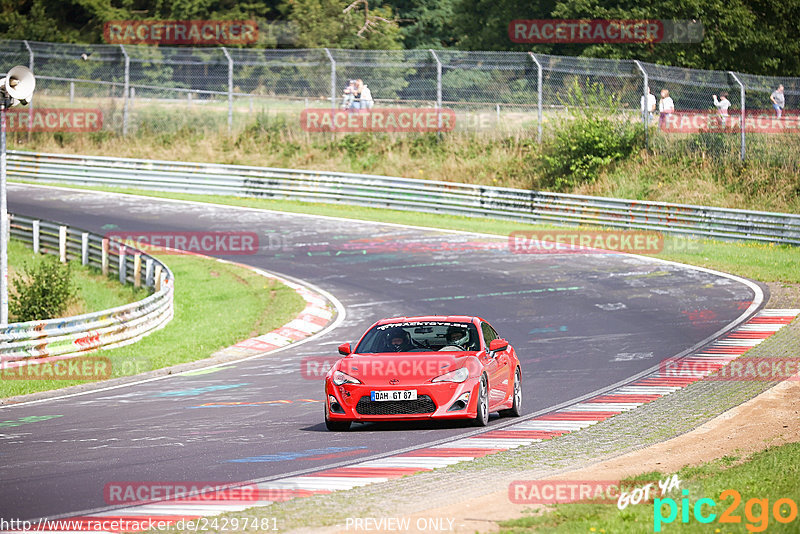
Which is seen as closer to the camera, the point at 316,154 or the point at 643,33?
the point at 316,154

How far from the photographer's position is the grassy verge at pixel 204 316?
60.8 ft

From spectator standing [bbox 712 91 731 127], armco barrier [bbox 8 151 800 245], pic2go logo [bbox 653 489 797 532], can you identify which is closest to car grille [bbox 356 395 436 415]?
pic2go logo [bbox 653 489 797 532]

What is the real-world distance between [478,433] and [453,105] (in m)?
27.4

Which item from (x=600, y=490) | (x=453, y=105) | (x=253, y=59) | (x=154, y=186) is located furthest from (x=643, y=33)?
(x=600, y=490)

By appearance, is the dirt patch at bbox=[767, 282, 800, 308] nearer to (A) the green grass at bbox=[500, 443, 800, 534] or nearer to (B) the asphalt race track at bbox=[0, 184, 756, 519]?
(B) the asphalt race track at bbox=[0, 184, 756, 519]

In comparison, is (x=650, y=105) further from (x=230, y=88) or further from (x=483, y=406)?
(x=483, y=406)

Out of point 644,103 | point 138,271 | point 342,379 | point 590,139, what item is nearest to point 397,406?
point 342,379

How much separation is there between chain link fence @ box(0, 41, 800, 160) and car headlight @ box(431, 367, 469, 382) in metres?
22.0

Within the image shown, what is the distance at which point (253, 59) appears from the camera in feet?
132

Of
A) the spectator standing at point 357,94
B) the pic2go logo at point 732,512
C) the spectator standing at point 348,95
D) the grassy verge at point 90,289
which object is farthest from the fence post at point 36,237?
the pic2go logo at point 732,512

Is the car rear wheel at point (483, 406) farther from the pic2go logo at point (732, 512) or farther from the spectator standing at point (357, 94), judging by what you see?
the spectator standing at point (357, 94)

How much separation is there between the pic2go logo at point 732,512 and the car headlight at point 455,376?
13.2 feet

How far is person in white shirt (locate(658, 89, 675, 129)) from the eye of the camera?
1330 inches

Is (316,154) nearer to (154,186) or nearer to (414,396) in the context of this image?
(154,186)
